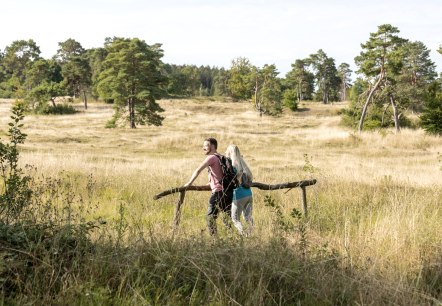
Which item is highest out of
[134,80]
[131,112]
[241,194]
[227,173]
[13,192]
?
[134,80]

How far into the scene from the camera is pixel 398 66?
119 ft

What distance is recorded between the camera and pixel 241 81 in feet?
298

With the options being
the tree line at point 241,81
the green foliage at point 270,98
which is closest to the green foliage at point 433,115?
the tree line at point 241,81

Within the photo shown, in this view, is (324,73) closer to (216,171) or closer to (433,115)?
(433,115)

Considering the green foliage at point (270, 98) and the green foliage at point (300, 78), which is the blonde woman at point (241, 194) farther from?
the green foliage at point (300, 78)

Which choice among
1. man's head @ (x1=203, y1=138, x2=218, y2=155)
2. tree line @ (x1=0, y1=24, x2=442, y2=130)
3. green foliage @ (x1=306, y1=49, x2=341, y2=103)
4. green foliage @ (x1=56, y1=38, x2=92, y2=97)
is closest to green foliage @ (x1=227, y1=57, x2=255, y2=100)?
tree line @ (x1=0, y1=24, x2=442, y2=130)

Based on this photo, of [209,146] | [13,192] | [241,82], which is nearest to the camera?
[13,192]

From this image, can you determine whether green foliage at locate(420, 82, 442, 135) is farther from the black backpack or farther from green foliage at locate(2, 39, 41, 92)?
green foliage at locate(2, 39, 41, 92)

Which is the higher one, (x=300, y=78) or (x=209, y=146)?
(x=300, y=78)

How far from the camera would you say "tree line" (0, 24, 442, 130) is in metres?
37.0

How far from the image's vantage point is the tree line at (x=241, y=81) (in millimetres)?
37000

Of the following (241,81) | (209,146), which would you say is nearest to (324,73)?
(241,81)

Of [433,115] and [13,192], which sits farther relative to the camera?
[433,115]

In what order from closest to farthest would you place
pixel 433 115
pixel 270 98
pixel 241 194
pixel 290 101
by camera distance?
pixel 241 194 < pixel 433 115 < pixel 270 98 < pixel 290 101
